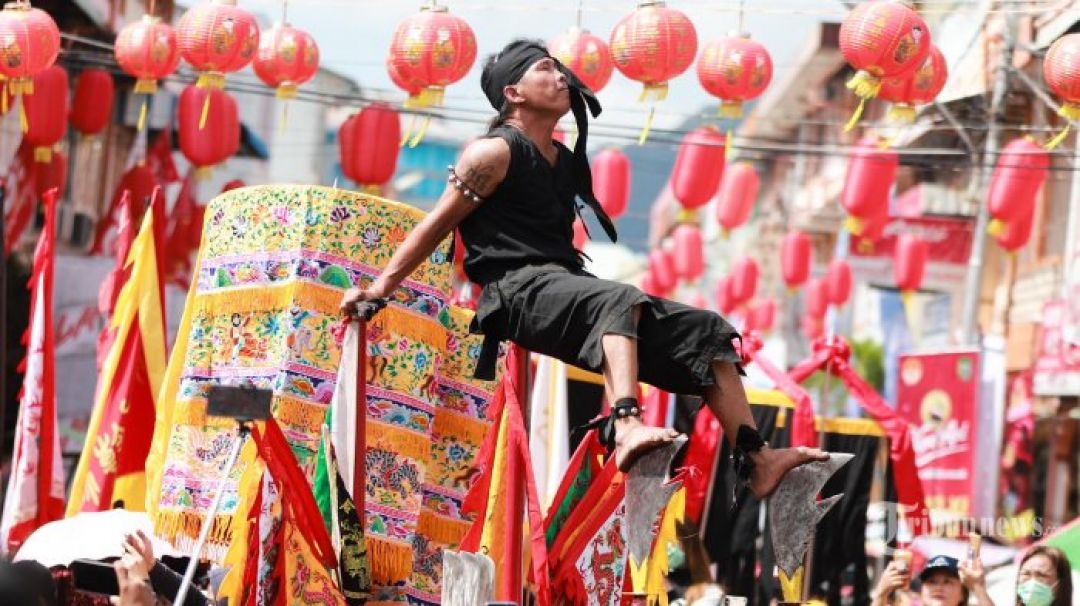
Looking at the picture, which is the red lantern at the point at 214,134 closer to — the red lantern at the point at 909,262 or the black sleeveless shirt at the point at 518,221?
the red lantern at the point at 909,262

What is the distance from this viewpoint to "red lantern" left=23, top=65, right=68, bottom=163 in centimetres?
1747

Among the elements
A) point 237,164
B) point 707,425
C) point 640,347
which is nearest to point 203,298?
point 640,347

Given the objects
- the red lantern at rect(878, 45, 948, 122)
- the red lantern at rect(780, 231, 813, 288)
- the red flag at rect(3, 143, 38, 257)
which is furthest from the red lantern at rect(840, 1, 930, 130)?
the red lantern at rect(780, 231, 813, 288)

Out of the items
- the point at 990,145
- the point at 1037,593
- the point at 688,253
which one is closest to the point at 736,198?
the point at 990,145

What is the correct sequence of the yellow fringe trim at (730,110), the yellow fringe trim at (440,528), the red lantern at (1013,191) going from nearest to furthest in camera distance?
the yellow fringe trim at (440,528) → the yellow fringe trim at (730,110) → the red lantern at (1013,191)

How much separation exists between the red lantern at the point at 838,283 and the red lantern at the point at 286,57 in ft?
45.1

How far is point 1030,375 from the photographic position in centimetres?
2275

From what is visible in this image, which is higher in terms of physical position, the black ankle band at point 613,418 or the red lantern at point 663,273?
the black ankle band at point 613,418

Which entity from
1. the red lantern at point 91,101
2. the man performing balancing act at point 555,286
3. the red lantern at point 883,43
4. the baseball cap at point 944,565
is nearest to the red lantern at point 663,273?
the red lantern at point 91,101

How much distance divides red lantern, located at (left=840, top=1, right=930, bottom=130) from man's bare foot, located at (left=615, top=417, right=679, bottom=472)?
23.0ft

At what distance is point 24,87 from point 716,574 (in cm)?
573

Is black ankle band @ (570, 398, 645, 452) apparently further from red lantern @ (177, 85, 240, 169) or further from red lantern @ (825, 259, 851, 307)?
red lantern @ (825, 259, 851, 307)

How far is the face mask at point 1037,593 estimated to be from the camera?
7598 millimetres

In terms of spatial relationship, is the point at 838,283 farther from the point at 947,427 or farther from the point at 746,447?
the point at 746,447
